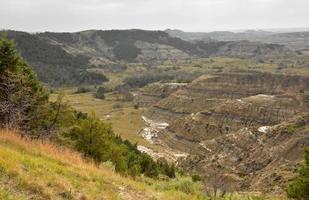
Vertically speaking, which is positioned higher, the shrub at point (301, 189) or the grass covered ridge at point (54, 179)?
the grass covered ridge at point (54, 179)

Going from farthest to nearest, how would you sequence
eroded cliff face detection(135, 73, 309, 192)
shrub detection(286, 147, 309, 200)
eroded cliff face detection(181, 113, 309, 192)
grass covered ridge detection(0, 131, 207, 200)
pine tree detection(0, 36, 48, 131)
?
eroded cliff face detection(135, 73, 309, 192) → eroded cliff face detection(181, 113, 309, 192) → shrub detection(286, 147, 309, 200) → pine tree detection(0, 36, 48, 131) → grass covered ridge detection(0, 131, 207, 200)

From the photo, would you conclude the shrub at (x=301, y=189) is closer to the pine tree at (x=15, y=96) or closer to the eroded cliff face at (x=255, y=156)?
the pine tree at (x=15, y=96)

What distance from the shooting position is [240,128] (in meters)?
100

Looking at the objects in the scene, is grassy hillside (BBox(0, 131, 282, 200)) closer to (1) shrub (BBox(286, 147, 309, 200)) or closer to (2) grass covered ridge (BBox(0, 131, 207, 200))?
(2) grass covered ridge (BBox(0, 131, 207, 200))

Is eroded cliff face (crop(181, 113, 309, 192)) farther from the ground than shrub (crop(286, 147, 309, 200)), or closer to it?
closer to it

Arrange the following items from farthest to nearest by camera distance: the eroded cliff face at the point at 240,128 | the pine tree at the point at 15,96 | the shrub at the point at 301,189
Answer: the eroded cliff face at the point at 240,128
the shrub at the point at 301,189
the pine tree at the point at 15,96

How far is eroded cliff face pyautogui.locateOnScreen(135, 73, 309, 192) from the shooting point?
63375mm

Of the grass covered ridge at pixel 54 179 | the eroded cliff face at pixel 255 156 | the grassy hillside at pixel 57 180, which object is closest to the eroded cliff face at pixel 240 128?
the eroded cliff face at pixel 255 156

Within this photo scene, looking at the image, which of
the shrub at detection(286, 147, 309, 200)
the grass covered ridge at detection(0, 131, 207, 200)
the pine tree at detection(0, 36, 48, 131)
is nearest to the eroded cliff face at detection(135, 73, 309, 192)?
the shrub at detection(286, 147, 309, 200)

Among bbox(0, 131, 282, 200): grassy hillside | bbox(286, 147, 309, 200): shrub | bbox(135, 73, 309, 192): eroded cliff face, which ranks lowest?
bbox(135, 73, 309, 192): eroded cliff face

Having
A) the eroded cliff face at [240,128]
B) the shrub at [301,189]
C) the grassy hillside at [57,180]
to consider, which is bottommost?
the eroded cliff face at [240,128]

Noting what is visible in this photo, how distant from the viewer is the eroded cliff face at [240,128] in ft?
208

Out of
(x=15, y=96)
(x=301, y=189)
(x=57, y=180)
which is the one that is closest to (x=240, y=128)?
(x=301, y=189)

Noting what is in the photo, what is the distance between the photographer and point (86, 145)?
3744 cm
